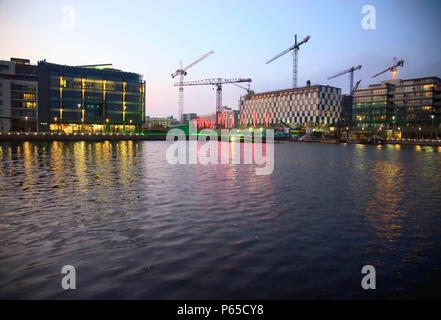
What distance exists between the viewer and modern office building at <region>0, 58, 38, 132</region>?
380ft

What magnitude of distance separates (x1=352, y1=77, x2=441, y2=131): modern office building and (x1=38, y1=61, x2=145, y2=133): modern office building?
4822 inches

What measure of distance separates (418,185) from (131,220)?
895 inches

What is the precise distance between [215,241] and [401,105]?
177m

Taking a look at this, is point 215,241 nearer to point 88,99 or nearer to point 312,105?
point 88,99

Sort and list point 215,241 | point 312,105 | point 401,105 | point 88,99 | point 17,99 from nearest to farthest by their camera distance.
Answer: point 215,241, point 17,99, point 88,99, point 401,105, point 312,105

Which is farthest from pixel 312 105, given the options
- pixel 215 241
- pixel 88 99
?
pixel 215 241

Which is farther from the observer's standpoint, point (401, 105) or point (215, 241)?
point (401, 105)

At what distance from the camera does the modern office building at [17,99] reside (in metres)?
116

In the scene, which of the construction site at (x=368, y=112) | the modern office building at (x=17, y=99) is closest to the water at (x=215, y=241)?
the modern office building at (x=17, y=99)

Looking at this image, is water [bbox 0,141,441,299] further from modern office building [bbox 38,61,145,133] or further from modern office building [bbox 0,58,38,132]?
modern office building [bbox 0,58,38,132]

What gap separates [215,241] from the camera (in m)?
11.1

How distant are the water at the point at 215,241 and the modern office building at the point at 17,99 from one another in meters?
118

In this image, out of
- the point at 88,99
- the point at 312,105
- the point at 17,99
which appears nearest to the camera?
the point at 17,99
